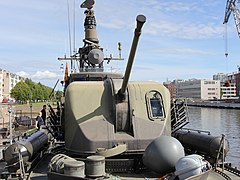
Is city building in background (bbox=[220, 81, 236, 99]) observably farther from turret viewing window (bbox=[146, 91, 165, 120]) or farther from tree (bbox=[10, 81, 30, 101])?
turret viewing window (bbox=[146, 91, 165, 120])

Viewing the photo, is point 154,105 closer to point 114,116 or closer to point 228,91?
point 114,116

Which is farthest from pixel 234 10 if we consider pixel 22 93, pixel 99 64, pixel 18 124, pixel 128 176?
pixel 128 176

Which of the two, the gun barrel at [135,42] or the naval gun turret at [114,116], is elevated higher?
the gun barrel at [135,42]

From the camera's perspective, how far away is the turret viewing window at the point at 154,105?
6836 millimetres

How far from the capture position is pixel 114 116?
6.59 m

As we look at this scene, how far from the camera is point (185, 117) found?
7645 millimetres

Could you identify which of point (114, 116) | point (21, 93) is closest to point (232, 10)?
point (21, 93)

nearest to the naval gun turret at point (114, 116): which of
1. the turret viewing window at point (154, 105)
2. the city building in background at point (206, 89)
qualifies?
the turret viewing window at point (154, 105)

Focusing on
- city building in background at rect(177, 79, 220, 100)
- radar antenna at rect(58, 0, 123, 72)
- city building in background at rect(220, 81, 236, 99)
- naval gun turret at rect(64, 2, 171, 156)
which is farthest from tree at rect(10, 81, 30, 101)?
naval gun turret at rect(64, 2, 171, 156)

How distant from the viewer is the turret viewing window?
22.4 feet

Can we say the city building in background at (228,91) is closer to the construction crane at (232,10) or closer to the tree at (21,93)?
the construction crane at (232,10)

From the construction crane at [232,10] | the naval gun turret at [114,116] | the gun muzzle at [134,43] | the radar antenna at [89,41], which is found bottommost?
the naval gun turret at [114,116]

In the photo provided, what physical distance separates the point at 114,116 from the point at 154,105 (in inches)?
37.9

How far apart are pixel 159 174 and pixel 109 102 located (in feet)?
6.22
